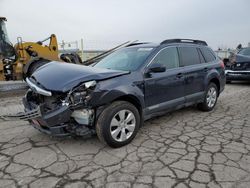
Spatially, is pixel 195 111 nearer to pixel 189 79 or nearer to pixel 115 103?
pixel 189 79

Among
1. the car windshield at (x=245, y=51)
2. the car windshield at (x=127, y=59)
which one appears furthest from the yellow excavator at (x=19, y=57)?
the car windshield at (x=245, y=51)

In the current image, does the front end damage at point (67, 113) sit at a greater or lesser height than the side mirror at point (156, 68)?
lesser

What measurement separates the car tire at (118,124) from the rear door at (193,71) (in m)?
1.73

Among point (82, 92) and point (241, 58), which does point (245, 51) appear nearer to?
point (241, 58)

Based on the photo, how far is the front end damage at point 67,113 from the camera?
3.25 meters

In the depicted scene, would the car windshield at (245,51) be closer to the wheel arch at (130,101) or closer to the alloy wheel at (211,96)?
the alloy wheel at (211,96)

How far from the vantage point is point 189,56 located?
5.19 metres

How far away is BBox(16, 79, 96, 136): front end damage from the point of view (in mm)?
3246

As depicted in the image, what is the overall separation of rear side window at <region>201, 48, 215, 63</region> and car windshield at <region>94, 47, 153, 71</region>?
195cm

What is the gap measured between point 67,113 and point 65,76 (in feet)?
2.00

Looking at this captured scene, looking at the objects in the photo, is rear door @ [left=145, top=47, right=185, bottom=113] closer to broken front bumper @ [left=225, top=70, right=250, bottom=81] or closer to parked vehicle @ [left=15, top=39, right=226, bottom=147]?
parked vehicle @ [left=15, top=39, right=226, bottom=147]

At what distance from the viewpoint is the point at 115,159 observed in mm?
3318

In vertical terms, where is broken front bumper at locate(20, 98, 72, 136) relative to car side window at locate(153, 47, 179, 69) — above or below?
below

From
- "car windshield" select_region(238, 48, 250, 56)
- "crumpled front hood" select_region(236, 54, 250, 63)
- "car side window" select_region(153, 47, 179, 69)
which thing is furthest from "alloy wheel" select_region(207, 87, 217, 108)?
"car windshield" select_region(238, 48, 250, 56)
